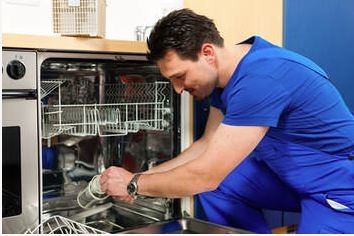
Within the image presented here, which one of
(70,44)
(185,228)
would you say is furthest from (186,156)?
(70,44)

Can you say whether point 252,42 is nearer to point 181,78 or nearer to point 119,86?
point 181,78

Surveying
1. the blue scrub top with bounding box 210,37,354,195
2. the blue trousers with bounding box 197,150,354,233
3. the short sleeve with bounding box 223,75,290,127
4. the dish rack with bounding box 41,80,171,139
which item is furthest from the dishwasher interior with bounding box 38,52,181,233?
the short sleeve with bounding box 223,75,290,127

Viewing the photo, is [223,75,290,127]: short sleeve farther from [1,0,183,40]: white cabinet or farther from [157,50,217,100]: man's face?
[1,0,183,40]: white cabinet

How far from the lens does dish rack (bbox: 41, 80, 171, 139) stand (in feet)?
5.05

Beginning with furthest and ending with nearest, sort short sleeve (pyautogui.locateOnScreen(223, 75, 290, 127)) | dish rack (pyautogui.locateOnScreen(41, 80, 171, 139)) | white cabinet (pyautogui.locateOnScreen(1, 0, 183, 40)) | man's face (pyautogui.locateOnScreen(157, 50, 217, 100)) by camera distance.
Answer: white cabinet (pyautogui.locateOnScreen(1, 0, 183, 40))
dish rack (pyautogui.locateOnScreen(41, 80, 171, 139))
man's face (pyautogui.locateOnScreen(157, 50, 217, 100))
short sleeve (pyautogui.locateOnScreen(223, 75, 290, 127))

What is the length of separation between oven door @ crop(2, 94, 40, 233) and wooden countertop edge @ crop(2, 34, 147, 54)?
14 cm

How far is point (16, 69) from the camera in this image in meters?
1.27

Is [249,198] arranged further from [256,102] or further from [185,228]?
[256,102]

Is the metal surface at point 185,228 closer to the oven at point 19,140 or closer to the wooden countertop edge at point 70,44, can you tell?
the oven at point 19,140

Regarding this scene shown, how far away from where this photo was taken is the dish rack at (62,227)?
1393 mm

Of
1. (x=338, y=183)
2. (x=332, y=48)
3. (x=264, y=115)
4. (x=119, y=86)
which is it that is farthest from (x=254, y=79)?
(x=332, y=48)

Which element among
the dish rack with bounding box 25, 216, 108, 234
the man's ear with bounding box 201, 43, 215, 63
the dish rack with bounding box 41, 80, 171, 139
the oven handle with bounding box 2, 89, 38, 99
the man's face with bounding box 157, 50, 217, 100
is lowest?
the dish rack with bounding box 25, 216, 108, 234

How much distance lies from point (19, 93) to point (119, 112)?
44cm

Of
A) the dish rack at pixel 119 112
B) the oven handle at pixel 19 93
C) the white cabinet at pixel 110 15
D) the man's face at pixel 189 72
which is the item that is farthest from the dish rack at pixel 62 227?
the white cabinet at pixel 110 15
